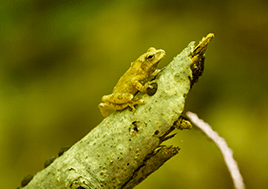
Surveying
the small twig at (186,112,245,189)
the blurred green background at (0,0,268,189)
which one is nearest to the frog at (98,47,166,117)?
the small twig at (186,112,245,189)

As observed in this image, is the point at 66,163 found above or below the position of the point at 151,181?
above

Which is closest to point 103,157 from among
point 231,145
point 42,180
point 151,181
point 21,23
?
point 42,180

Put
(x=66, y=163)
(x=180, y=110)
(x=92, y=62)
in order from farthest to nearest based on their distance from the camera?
1. (x=92, y=62)
2. (x=66, y=163)
3. (x=180, y=110)

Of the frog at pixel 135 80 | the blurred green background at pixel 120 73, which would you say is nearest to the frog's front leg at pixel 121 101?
the frog at pixel 135 80

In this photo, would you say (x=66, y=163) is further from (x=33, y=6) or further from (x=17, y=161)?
(x=33, y=6)

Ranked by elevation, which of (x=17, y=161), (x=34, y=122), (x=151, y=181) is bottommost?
(x=151, y=181)

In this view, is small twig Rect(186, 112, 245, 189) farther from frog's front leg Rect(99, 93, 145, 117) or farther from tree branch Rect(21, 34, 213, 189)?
frog's front leg Rect(99, 93, 145, 117)

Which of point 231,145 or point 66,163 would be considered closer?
point 66,163
